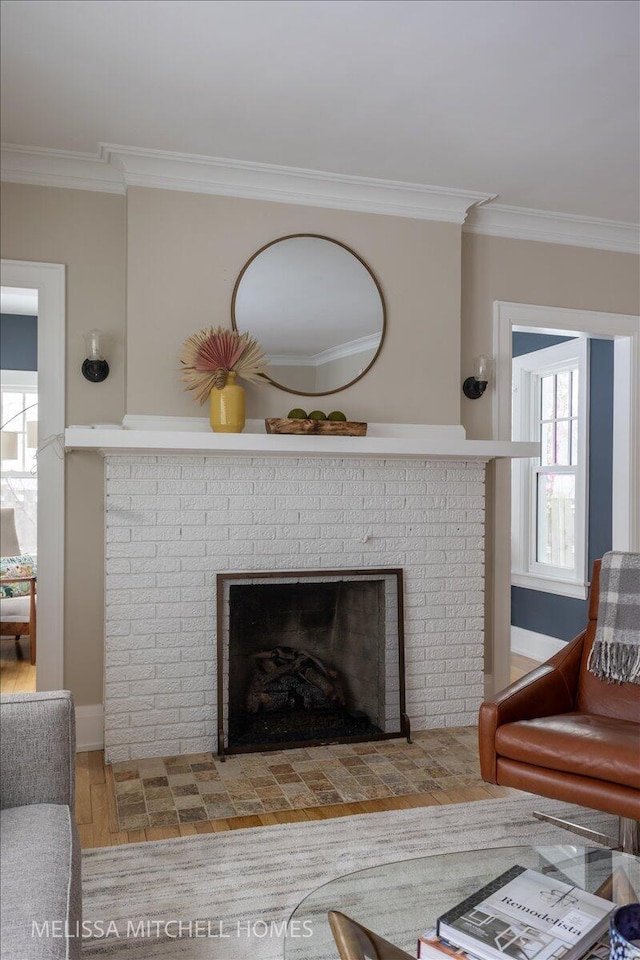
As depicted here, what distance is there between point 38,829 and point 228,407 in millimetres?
2048

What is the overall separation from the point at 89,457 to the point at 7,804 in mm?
2022

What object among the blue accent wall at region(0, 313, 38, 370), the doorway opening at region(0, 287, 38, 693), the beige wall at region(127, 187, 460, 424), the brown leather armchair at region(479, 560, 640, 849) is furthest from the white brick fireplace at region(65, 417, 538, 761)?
the blue accent wall at region(0, 313, 38, 370)

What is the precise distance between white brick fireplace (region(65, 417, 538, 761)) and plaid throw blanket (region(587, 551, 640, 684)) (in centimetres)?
112

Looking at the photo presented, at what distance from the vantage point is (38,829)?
5.30 ft

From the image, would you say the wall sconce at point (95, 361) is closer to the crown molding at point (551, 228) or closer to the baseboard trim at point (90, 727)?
the baseboard trim at point (90, 727)

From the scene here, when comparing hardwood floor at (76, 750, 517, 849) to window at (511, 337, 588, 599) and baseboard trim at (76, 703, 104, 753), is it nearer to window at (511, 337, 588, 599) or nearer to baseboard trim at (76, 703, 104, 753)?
baseboard trim at (76, 703, 104, 753)

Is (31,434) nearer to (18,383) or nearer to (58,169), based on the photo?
(18,383)

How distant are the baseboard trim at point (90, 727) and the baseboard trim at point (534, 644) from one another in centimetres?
314

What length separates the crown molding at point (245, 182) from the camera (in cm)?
341

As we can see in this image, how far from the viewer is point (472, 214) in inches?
162

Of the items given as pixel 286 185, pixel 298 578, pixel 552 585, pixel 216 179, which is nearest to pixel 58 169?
pixel 216 179

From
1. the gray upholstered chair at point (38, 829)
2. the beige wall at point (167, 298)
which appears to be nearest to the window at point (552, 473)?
the beige wall at point (167, 298)

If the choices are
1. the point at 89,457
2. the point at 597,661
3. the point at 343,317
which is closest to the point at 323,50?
the point at 343,317

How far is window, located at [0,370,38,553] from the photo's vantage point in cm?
645
